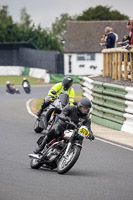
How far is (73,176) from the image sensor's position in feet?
33.7

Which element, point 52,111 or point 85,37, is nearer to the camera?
point 52,111

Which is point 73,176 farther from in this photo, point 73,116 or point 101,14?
point 101,14

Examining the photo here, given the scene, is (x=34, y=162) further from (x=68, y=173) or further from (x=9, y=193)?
(x=9, y=193)

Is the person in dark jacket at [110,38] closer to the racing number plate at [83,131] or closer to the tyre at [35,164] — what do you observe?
the tyre at [35,164]

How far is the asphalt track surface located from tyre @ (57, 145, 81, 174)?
0.11 m

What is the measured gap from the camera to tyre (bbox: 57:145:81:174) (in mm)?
10070

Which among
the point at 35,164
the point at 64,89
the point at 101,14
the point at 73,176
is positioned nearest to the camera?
the point at 73,176

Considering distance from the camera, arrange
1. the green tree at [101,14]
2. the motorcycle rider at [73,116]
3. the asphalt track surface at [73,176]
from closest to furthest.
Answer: the asphalt track surface at [73,176], the motorcycle rider at [73,116], the green tree at [101,14]

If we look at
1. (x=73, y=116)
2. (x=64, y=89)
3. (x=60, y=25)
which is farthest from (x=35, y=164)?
(x=60, y=25)

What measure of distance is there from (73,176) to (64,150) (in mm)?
463

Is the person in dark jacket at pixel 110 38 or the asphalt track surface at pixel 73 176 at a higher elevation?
the person in dark jacket at pixel 110 38

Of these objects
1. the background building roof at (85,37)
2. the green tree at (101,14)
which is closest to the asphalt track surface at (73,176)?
the background building roof at (85,37)

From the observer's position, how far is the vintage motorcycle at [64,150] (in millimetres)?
10141

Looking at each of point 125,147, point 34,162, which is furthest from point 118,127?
point 34,162
